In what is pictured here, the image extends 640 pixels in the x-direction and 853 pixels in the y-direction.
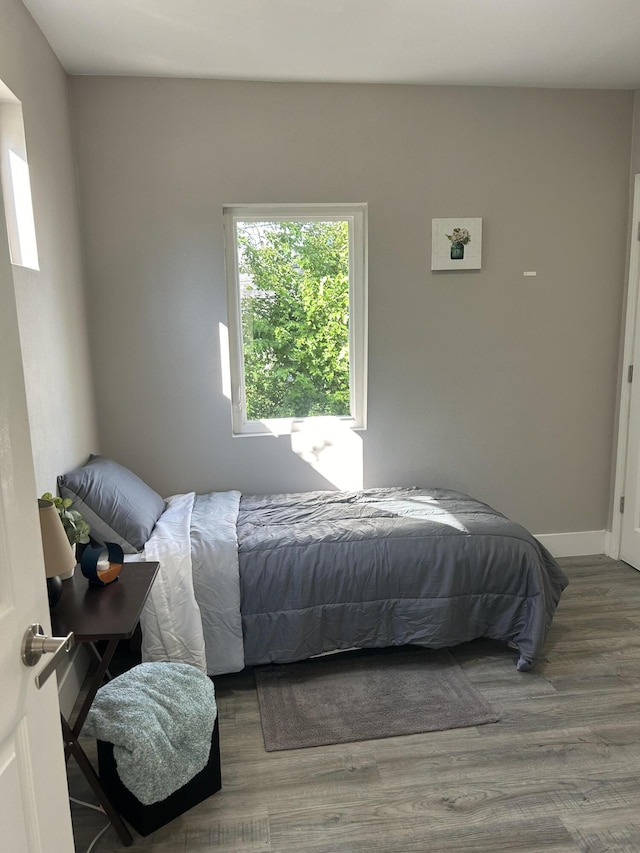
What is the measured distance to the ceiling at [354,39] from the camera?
98.0 inches

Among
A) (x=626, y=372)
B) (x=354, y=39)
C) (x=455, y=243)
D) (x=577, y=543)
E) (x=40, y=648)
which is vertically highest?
(x=354, y=39)

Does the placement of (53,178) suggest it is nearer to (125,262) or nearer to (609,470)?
(125,262)

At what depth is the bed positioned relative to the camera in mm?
2568

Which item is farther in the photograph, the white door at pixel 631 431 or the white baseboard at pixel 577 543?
the white baseboard at pixel 577 543

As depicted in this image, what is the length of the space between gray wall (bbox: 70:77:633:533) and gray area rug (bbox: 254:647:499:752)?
45.1 inches

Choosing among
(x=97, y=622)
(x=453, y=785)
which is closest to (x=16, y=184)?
(x=97, y=622)

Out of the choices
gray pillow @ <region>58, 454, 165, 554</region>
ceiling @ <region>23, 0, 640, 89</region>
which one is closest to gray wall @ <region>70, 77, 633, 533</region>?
ceiling @ <region>23, 0, 640, 89</region>

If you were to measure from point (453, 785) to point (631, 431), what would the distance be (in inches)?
99.1

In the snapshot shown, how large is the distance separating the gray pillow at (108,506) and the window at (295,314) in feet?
3.04

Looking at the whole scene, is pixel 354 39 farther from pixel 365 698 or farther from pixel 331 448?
pixel 365 698

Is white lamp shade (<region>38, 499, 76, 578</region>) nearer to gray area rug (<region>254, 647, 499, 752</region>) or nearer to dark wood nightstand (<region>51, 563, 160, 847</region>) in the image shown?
dark wood nightstand (<region>51, 563, 160, 847</region>)

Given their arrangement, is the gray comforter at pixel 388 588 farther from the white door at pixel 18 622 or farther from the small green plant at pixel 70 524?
the white door at pixel 18 622

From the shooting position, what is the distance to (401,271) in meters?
3.50

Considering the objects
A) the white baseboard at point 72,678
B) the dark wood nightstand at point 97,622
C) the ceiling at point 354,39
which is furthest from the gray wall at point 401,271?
the dark wood nightstand at point 97,622
